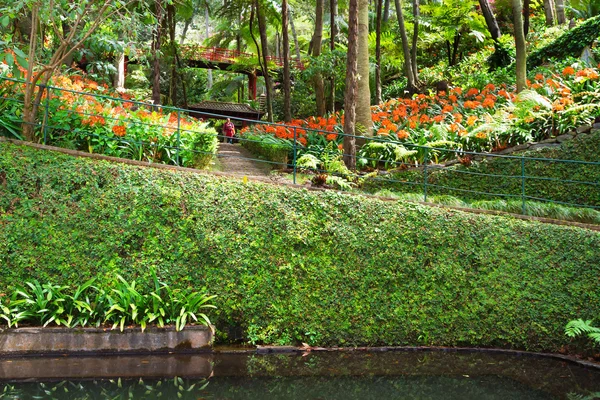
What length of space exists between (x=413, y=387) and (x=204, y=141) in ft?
19.6

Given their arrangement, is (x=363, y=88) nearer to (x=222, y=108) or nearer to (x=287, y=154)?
(x=287, y=154)

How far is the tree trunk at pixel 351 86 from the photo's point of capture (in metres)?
11.9

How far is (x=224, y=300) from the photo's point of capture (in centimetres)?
857

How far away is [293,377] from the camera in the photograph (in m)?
7.25

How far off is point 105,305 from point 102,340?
18.8 inches

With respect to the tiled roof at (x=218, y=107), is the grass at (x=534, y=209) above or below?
below

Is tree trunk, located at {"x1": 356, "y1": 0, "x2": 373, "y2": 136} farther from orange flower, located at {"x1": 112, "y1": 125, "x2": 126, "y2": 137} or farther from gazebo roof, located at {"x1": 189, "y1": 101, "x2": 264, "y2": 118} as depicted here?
gazebo roof, located at {"x1": 189, "y1": 101, "x2": 264, "y2": 118}

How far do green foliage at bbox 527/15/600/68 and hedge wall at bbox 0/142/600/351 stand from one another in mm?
9136

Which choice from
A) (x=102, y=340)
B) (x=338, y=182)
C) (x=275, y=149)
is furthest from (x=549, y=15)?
(x=102, y=340)

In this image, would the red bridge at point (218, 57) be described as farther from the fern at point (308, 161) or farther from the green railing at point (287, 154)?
the fern at point (308, 161)

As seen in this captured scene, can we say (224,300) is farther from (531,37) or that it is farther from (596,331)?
(531,37)

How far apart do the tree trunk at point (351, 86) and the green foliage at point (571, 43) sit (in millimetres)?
8256

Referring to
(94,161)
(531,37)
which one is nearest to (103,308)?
(94,161)

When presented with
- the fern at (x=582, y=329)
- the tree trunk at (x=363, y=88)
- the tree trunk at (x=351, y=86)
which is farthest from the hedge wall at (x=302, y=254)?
the tree trunk at (x=363, y=88)
